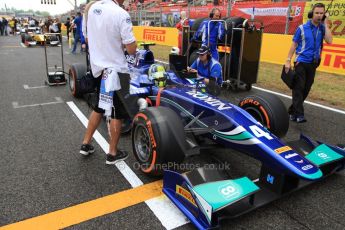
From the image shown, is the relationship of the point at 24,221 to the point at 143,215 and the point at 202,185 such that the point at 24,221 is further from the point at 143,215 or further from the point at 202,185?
the point at 202,185

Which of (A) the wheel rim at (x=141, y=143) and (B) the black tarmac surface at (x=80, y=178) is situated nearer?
(B) the black tarmac surface at (x=80, y=178)

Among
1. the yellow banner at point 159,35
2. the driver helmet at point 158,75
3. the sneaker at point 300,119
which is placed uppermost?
the yellow banner at point 159,35

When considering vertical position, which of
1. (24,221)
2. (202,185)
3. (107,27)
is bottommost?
(24,221)

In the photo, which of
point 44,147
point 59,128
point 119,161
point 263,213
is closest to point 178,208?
point 263,213

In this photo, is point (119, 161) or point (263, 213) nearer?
point (263, 213)

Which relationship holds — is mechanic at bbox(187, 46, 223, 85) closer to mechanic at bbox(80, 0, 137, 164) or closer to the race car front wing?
mechanic at bbox(80, 0, 137, 164)

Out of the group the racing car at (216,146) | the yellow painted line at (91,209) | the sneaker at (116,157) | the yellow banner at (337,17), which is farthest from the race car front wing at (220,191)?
the yellow banner at (337,17)

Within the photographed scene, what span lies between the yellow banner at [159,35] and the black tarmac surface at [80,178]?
11.1 meters

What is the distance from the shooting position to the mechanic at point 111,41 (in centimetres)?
298

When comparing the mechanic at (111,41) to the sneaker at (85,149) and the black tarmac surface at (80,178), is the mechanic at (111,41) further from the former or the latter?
the black tarmac surface at (80,178)

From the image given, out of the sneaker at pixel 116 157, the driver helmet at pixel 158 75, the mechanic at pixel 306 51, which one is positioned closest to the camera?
the sneaker at pixel 116 157

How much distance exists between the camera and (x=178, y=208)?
2.59 metres

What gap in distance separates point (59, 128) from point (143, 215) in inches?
97.6

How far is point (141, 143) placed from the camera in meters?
3.32
